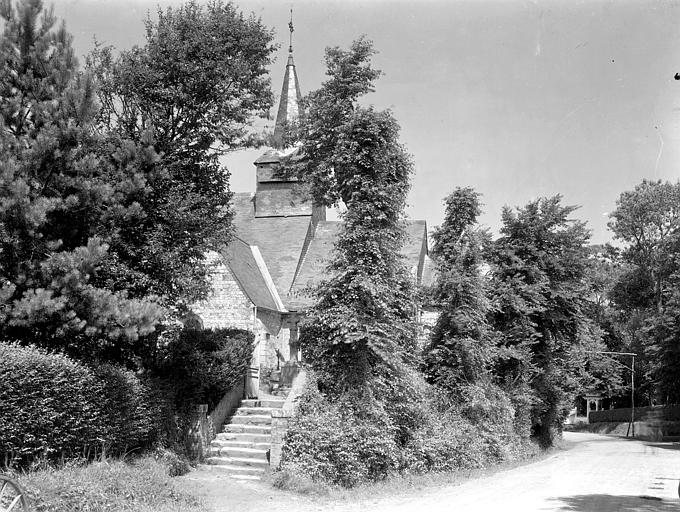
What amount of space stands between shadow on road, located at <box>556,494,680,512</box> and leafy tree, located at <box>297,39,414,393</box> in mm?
4840

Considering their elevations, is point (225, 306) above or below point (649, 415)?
above

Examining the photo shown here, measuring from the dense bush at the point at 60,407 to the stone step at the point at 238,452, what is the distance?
2.98 metres

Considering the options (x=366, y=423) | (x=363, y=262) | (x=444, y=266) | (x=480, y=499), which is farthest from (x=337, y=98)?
(x=480, y=499)

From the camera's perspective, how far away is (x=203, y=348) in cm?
1678

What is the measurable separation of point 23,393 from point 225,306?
47.4 feet

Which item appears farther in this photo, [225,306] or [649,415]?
[649,415]

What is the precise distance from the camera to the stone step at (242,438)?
16.4 m

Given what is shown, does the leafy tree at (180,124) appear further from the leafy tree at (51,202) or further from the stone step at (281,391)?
the stone step at (281,391)

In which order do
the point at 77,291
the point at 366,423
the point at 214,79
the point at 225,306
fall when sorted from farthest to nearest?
the point at 225,306 → the point at 214,79 → the point at 366,423 → the point at 77,291

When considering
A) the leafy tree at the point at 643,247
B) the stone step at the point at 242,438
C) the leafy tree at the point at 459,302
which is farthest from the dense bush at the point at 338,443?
the leafy tree at the point at 643,247

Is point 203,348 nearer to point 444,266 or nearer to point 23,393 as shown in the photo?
point 23,393

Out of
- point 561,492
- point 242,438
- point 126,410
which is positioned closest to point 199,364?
point 242,438

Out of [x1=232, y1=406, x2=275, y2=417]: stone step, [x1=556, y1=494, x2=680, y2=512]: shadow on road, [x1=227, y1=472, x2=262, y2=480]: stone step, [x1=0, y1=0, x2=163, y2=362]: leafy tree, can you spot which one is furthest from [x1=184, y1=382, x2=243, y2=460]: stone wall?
[x1=556, y1=494, x2=680, y2=512]: shadow on road

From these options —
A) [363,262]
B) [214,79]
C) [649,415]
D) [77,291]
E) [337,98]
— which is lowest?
[649,415]
